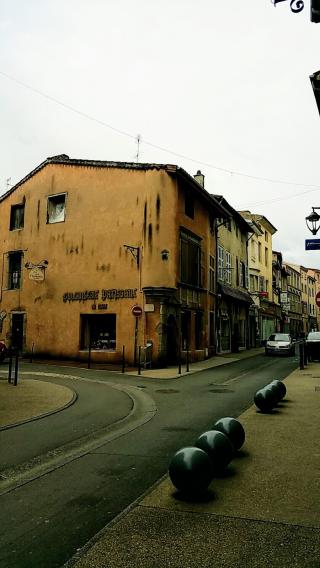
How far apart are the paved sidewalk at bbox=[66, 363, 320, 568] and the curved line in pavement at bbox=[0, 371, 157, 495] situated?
1.66 m

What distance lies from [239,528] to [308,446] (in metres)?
3.08

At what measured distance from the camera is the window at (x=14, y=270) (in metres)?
25.5

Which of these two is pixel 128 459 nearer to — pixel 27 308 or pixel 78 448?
pixel 78 448

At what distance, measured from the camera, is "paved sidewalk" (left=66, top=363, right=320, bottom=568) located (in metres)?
3.22

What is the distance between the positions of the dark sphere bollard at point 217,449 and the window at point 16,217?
918 inches

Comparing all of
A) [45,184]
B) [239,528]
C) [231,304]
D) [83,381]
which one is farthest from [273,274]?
[239,528]

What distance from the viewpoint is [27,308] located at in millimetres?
24281

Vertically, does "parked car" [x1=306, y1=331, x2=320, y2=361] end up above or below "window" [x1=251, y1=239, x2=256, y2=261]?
below

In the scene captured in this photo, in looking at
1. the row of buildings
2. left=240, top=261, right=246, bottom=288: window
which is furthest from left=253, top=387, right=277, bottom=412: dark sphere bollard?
left=240, top=261, right=246, bottom=288: window

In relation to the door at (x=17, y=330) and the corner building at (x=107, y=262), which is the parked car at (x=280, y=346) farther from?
the door at (x=17, y=330)

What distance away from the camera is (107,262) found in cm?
2169

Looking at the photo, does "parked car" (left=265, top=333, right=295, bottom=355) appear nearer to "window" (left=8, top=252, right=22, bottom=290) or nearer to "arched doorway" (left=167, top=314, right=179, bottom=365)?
"arched doorway" (left=167, top=314, right=179, bottom=365)

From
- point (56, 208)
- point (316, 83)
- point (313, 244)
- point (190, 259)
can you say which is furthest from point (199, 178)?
point (316, 83)

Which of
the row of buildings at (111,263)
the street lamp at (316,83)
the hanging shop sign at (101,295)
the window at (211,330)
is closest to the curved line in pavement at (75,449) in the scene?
the street lamp at (316,83)
